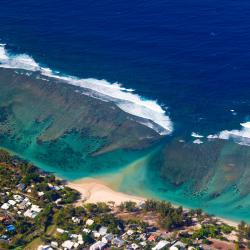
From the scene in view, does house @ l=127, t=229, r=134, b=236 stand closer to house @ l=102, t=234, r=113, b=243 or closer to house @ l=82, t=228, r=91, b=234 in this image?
house @ l=102, t=234, r=113, b=243

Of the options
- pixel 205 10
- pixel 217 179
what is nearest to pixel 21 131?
pixel 217 179

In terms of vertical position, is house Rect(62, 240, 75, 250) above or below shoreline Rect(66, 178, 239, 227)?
below

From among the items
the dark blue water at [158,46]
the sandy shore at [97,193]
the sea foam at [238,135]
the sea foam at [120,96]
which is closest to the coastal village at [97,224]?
the sandy shore at [97,193]

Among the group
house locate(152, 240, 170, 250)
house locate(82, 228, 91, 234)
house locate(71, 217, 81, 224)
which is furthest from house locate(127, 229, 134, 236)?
house locate(71, 217, 81, 224)

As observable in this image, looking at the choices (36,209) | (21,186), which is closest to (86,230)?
(36,209)

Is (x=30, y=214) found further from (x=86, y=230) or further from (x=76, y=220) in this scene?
(x=86, y=230)

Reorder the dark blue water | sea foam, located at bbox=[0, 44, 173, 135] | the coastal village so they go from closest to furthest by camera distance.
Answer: the coastal village → sea foam, located at bbox=[0, 44, 173, 135] → the dark blue water
